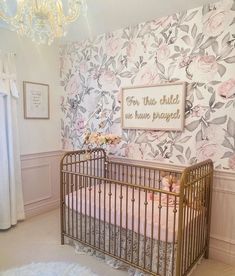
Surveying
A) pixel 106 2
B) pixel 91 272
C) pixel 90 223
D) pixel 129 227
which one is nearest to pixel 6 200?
pixel 90 223

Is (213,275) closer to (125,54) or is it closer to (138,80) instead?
(138,80)

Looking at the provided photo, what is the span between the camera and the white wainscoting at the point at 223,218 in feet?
7.01

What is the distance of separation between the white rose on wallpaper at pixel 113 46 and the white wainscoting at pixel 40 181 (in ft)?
5.16

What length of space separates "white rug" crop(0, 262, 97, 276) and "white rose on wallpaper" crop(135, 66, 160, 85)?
1.92 m

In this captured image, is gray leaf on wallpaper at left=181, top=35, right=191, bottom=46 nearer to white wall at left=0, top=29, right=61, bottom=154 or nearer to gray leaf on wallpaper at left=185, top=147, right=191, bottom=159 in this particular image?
gray leaf on wallpaper at left=185, top=147, right=191, bottom=159

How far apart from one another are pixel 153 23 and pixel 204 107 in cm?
105

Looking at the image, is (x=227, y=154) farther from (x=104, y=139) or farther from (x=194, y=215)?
(x=104, y=139)

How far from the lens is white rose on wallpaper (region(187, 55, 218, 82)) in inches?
84.8

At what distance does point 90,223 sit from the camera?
2293mm

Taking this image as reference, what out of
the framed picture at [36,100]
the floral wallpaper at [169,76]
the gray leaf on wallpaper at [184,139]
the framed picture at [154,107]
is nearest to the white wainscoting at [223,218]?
the floral wallpaper at [169,76]

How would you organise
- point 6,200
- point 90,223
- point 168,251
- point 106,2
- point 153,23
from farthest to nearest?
point 6,200 → point 153,23 → point 90,223 → point 106,2 → point 168,251

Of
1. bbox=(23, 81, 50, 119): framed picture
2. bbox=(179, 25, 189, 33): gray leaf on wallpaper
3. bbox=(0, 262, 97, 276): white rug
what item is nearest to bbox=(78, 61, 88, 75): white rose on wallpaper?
bbox=(23, 81, 50, 119): framed picture

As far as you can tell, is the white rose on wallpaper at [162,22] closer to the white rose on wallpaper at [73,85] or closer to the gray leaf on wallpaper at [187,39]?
the gray leaf on wallpaper at [187,39]

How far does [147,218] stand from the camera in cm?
192
